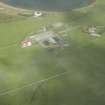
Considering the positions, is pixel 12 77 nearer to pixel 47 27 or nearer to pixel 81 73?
pixel 81 73

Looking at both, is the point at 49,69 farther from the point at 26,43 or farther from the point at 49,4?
the point at 49,4

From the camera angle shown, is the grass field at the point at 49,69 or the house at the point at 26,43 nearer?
the grass field at the point at 49,69

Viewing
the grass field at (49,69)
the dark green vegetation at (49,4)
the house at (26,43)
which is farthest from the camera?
the dark green vegetation at (49,4)

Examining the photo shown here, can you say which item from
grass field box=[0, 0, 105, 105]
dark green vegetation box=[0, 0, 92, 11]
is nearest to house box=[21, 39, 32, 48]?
grass field box=[0, 0, 105, 105]

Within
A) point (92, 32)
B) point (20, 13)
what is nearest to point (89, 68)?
point (92, 32)

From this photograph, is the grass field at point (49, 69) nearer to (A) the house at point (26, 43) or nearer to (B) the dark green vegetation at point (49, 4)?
(A) the house at point (26, 43)

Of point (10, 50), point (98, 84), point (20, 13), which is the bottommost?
point (98, 84)

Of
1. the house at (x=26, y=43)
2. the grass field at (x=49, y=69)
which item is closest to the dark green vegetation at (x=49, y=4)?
the grass field at (x=49, y=69)

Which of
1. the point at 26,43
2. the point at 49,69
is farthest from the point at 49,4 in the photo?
the point at 49,69
